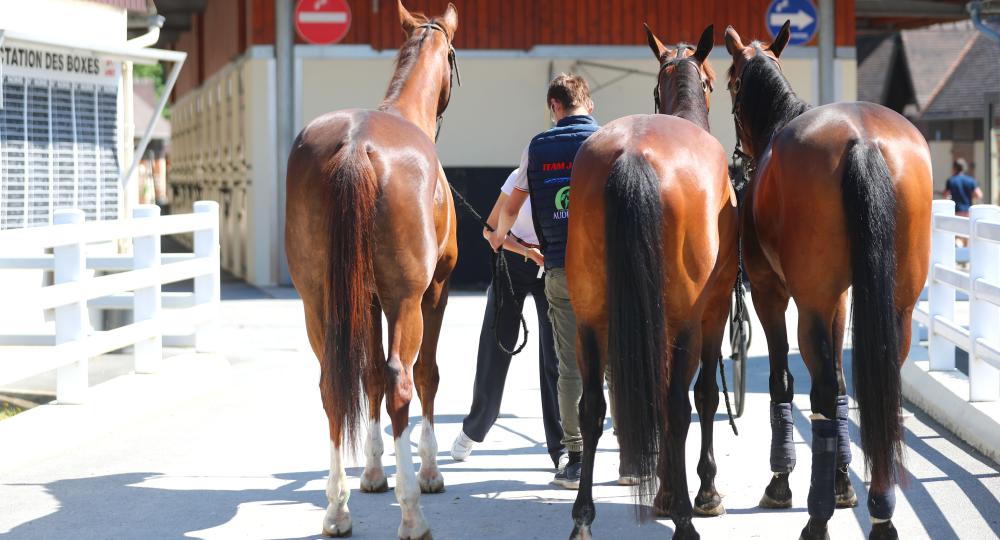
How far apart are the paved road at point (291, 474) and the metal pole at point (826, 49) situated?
898 centimetres

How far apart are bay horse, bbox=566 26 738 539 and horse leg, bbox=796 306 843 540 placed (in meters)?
0.44

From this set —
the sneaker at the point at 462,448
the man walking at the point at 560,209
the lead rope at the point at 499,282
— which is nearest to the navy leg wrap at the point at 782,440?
the man walking at the point at 560,209

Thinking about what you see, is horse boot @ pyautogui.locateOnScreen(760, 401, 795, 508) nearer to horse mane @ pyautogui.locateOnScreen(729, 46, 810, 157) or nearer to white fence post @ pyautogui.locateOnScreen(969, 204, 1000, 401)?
horse mane @ pyautogui.locateOnScreen(729, 46, 810, 157)

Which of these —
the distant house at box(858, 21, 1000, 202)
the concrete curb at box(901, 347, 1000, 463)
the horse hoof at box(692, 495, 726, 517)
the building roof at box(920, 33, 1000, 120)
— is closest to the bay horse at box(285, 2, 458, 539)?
the horse hoof at box(692, 495, 726, 517)

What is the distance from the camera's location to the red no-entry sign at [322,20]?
1727 cm

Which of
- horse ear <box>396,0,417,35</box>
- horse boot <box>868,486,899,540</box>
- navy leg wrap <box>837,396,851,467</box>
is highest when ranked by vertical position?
horse ear <box>396,0,417,35</box>

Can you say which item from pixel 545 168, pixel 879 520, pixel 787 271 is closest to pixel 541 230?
pixel 545 168

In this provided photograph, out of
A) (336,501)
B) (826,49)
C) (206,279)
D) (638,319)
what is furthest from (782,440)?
(826,49)

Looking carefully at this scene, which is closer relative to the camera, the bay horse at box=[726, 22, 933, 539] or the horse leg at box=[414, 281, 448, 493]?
the bay horse at box=[726, 22, 933, 539]

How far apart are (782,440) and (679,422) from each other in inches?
38.6

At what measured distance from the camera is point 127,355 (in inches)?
461

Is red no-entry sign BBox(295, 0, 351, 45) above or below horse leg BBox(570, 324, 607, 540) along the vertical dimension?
above

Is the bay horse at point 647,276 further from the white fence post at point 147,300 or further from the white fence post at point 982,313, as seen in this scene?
the white fence post at point 147,300

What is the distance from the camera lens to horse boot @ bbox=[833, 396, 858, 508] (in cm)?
539
